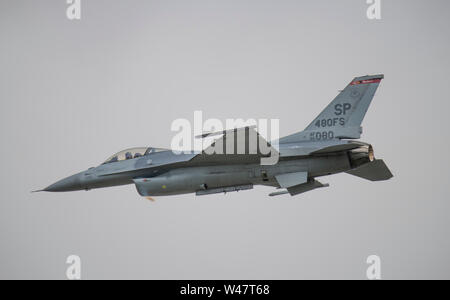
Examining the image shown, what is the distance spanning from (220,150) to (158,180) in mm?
2422

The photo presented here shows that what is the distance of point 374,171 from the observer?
1659cm

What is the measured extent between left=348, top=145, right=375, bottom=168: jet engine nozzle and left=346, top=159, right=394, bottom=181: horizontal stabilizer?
527mm

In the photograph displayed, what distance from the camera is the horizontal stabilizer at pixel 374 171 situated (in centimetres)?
1623

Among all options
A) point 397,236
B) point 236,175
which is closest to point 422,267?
point 397,236

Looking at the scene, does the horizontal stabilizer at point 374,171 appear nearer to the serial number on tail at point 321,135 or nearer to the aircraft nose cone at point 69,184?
the serial number on tail at point 321,135

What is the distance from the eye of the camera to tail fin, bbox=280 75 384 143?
52.3 feet

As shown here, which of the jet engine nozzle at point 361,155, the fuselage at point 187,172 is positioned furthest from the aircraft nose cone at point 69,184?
the jet engine nozzle at point 361,155
